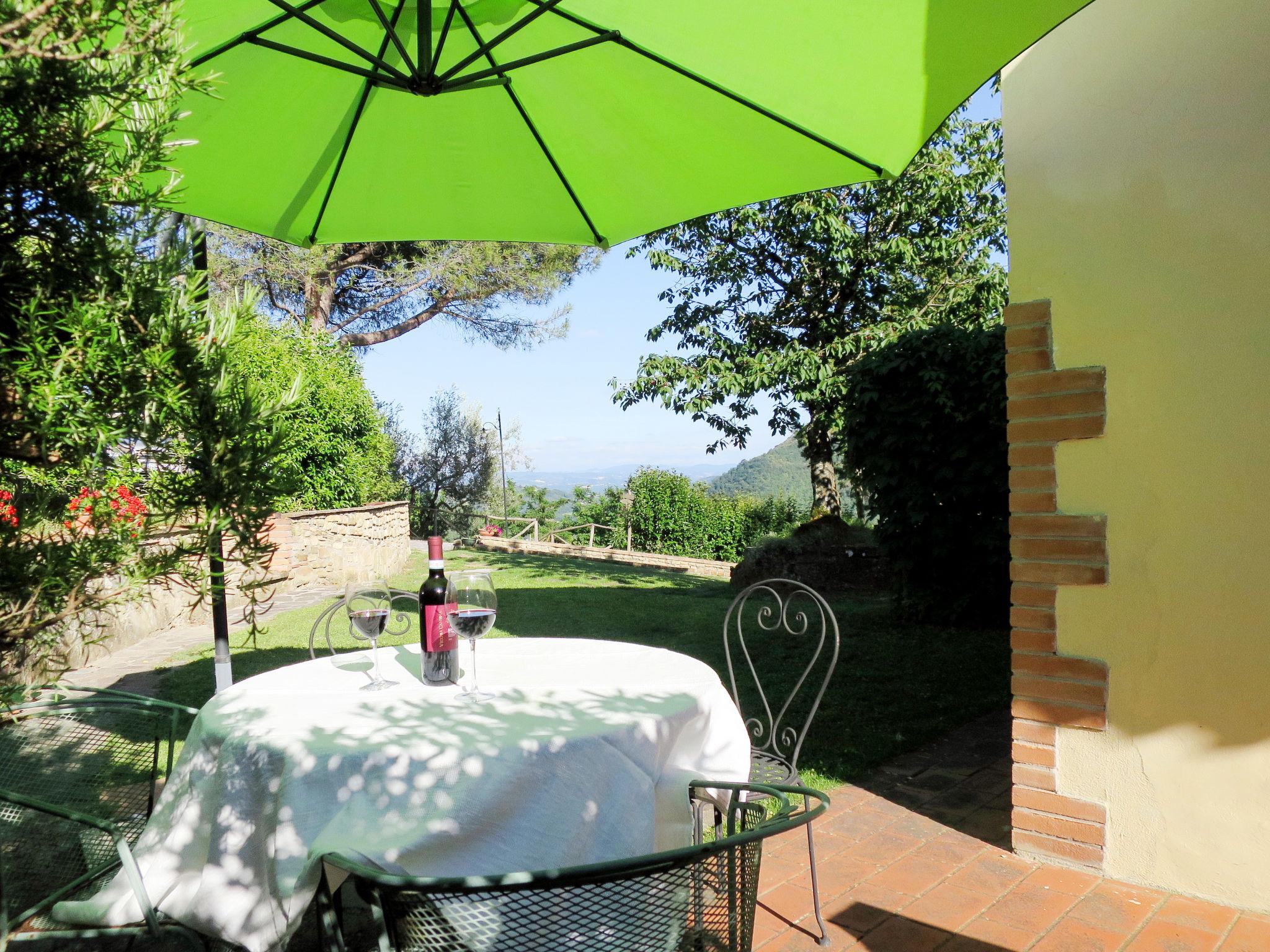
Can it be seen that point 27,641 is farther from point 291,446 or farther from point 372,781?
point 372,781

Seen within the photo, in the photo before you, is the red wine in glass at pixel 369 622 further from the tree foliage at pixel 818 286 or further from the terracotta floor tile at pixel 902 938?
the tree foliage at pixel 818 286

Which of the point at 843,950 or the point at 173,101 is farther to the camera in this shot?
the point at 843,950

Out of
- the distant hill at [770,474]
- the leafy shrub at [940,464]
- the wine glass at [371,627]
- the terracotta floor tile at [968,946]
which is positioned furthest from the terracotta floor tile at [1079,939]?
the distant hill at [770,474]

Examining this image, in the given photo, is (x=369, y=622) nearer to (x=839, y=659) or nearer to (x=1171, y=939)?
(x=1171, y=939)

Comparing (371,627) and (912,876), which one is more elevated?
(371,627)

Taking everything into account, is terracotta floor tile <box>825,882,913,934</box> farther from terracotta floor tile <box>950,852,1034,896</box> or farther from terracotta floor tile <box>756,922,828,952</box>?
terracotta floor tile <box>950,852,1034,896</box>

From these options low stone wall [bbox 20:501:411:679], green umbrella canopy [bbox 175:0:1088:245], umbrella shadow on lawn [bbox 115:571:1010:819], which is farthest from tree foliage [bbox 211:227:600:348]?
green umbrella canopy [bbox 175:0:1088:245]

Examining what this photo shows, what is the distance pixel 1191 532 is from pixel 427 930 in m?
2.45

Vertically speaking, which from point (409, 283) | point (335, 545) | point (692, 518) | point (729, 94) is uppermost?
point (409, 283)

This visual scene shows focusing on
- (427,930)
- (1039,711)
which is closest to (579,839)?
(427,930)

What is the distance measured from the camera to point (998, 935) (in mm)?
2518

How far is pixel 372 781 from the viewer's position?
170 centimetres

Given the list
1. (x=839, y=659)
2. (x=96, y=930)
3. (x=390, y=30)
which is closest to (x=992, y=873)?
(x=96, y=930)

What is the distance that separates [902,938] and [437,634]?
158 cm
